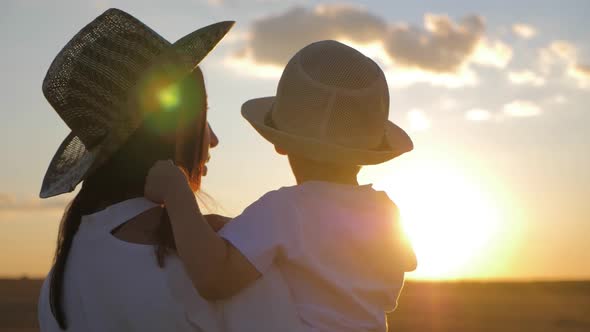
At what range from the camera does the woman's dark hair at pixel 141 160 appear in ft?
9.90

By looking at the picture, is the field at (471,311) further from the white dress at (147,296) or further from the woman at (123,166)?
the white dress at (147,296)

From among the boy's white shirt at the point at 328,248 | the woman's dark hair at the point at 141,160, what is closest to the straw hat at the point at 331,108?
the boy's white shirt at the point at 328,248

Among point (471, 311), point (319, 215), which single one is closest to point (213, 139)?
point (319, 215)

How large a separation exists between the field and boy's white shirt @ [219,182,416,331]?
15712mm

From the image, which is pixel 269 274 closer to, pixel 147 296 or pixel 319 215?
pixel 319 215

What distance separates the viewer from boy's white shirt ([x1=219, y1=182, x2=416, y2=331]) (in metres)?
2.89

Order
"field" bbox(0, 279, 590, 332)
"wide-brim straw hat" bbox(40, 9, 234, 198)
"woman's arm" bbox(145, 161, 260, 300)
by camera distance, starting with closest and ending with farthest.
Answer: "woman's arm" bbox(145, 161, 260, 300) → "wide-brim straw hat" bbox(40, 9, 234, 198) → "field" bbox(0, 279, 590, 332)

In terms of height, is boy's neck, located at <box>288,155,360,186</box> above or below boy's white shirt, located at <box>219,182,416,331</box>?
above

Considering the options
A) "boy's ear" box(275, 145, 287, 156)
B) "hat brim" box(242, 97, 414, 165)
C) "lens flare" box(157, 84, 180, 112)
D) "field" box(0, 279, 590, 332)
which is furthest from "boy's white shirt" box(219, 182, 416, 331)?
"field" box(0, 279, 590, 332)

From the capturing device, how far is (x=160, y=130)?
3.02m

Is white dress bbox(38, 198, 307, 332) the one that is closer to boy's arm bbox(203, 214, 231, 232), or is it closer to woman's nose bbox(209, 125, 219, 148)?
boy's arm bbox(203, 214, 231, 232)

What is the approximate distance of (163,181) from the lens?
2818 millimetres

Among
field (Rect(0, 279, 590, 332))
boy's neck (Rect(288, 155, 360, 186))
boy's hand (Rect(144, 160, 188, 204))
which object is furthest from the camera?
field (Rect(0, 279, 590, 332))

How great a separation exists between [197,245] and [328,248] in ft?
1.77
